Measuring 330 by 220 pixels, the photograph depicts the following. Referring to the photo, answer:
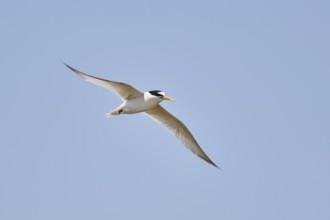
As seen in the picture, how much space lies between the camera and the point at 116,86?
20.0 meters

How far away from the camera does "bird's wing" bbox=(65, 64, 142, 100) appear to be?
19.2 metres

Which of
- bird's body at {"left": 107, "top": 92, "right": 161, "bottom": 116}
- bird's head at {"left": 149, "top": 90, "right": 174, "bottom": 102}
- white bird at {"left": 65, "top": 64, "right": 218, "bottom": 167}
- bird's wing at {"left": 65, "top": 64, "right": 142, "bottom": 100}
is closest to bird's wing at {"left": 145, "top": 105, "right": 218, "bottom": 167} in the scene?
white bird at {"left": 65, "top": 64, "right": 218, "bottom": 167}

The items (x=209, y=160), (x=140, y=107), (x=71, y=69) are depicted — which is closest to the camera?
(x=71, y=69)

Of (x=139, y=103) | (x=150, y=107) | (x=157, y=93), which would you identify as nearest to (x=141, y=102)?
(x=139, y=103)

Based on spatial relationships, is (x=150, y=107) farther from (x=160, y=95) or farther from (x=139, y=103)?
(x=160, y=95)

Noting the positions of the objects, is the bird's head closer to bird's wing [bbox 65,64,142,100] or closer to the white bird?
the white bird

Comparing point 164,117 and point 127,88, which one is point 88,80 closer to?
point 127,88

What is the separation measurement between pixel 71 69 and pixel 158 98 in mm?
2982

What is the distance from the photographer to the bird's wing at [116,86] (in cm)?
1925

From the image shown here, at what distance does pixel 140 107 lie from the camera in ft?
67.8

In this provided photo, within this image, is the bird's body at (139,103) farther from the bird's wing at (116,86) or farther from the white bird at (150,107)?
the bird's wing at (116,86)

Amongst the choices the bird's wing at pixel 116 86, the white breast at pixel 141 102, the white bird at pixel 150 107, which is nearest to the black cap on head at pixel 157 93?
the white bird at pixel 150 107

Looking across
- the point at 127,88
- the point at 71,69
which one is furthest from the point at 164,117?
the point at 71,69

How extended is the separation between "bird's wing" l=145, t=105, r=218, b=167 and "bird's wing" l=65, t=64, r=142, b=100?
1980 mm
